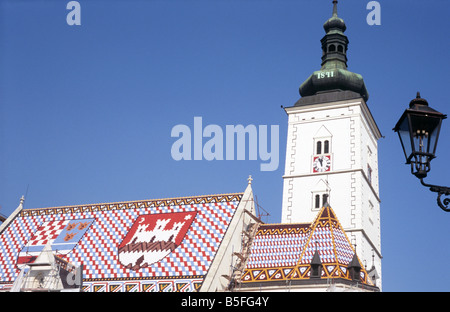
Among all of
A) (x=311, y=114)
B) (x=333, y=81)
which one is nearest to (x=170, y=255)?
(x=311, y=114)

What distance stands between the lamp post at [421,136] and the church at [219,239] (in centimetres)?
1754

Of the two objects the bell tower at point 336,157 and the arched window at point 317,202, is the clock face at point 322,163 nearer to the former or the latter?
the bell tower at point 336,157

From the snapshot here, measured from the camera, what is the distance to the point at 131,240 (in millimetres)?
29219

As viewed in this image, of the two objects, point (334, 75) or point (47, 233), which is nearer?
point (47, 233)

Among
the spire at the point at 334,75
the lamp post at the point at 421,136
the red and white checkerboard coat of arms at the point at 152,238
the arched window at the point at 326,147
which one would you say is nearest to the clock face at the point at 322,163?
the arched window at the point at 326,147

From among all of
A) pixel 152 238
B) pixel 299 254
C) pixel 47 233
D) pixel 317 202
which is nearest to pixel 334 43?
pixel 317 202

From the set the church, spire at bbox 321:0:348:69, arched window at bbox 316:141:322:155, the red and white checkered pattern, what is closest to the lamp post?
the church

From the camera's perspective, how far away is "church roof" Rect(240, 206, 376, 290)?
2558cm

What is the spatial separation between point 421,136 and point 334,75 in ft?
114

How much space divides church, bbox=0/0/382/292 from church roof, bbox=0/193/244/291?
2.0 inches

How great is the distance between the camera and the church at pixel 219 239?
2623 centimetres

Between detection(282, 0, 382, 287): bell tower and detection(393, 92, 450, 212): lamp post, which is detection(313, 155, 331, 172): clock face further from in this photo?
detection(393, 92, 450, 212): lamp post

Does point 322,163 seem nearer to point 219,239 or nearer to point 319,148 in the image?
point 319,148
